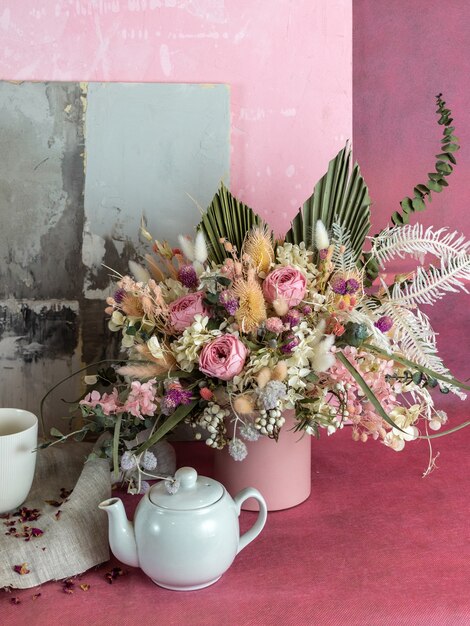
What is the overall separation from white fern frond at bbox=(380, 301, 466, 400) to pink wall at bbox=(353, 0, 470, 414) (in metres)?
0.45

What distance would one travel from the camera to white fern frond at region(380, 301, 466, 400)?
92 centimetres

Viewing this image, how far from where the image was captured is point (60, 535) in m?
0.85

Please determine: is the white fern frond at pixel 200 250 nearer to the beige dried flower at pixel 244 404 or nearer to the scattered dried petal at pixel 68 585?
the beige dried flower at pixel 244 404

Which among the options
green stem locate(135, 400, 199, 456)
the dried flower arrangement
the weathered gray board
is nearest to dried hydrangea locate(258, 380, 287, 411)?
the dried flower arrangement

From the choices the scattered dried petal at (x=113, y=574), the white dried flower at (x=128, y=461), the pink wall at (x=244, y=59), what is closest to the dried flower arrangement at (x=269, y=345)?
the white dried flower at (x=128, y=461)

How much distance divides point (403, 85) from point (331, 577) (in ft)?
3.23

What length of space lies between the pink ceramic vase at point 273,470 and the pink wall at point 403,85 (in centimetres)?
57

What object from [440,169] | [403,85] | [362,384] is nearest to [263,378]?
[362,384]

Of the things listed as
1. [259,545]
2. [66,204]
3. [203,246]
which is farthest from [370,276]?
[66,204]

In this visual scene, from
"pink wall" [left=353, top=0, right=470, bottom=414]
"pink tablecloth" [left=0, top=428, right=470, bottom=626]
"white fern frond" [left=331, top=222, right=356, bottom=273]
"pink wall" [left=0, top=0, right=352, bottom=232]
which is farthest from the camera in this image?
"pink wall" [left=353, top=0, right=470, bottom=414]

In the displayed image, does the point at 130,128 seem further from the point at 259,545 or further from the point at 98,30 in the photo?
the point at 259,545

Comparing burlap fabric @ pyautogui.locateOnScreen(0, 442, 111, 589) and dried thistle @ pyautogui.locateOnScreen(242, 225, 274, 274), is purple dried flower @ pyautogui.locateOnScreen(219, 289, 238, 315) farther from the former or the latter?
burlap fabric @ pyautogui.locateOnScreen(0, 442, 111, 589)

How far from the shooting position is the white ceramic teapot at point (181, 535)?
0.78 m

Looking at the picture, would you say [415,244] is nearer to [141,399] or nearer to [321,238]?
[321,238]
